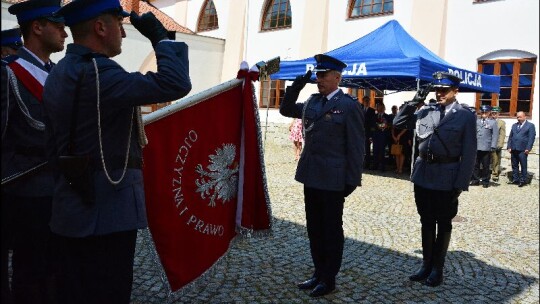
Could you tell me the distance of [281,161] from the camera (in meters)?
14.2

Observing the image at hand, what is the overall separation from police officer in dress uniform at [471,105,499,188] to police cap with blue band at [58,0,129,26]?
11.1m

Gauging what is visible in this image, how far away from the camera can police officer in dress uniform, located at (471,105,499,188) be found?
11.6 meters

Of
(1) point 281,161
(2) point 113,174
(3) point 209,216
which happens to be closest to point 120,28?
(2) point 113,174

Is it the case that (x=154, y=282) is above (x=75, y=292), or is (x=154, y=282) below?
below

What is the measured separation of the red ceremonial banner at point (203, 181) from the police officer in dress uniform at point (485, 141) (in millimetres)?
9588

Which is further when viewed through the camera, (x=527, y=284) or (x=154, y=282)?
(x=527, y=284)

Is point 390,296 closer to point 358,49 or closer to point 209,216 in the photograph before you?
point 209,216

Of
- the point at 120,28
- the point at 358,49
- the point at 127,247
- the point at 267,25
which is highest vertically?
the point at 267,25

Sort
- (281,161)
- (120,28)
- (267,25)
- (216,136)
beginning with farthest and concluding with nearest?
1. (267,25)
2. (281,161)
3. (216,136)
4. (120,28)

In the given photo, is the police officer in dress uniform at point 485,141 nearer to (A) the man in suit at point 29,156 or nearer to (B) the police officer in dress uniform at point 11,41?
(B) the police officer in dress uniform at point 11,41

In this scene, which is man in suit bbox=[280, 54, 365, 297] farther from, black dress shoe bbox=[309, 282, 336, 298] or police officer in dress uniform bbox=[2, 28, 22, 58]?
police officer in dress uniform bbox=[2, 28, 22, 58]

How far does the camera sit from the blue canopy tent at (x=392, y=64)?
385 inches

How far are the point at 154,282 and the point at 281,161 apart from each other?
34.2 feet

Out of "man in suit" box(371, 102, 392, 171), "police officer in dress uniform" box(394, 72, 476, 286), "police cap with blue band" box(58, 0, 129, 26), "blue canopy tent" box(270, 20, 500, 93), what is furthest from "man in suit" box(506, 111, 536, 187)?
"police cap with blue band" box(58, 0, 129, 26)
